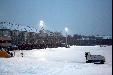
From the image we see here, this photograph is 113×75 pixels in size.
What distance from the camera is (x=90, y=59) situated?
3719cm

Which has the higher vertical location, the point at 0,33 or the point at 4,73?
the point at 0,33

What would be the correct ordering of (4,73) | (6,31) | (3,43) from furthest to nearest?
(6,31)
(3,43)
(4,73)

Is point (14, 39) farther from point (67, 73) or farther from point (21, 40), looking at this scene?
point (67, 73)

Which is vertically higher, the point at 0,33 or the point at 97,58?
the point at 0,33

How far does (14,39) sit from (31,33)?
23389 mm

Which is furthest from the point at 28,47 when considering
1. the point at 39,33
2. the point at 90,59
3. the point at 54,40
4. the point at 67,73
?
the point at 67,73

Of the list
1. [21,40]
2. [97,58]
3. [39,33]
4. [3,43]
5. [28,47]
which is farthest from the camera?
[39,33]

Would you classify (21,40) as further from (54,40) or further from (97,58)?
(97,58)

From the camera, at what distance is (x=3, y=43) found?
10744cm

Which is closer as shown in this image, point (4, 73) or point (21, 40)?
point (4, 73)

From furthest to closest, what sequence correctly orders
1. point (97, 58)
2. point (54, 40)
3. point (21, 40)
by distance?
point (54, 40) < point (21, 40) < point (97, 58)

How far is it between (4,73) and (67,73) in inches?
162

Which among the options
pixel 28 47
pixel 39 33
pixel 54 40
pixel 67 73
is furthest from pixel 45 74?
pixel 54 40

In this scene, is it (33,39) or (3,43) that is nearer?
(3,43)
